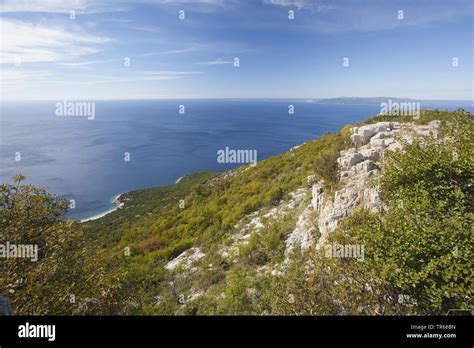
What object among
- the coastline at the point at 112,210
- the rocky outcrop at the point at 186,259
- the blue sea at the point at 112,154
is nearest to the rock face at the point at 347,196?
the rocky outcrop at the point at 186,259

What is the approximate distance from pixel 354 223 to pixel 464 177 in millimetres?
2996

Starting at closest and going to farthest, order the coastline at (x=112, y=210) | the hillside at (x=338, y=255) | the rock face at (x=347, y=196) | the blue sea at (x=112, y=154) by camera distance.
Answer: the hillside at (x=338, y=255)
the rock face at (x=347, y=196)
the coastline at (x=112, y=210)
the blue sea at (x=112, y=154)

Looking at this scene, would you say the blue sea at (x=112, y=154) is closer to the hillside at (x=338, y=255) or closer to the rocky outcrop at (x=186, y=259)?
the rocky outcrop at (x=186, y=259)

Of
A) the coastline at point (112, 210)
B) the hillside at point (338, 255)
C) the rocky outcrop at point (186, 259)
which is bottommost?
the coastline at point (112, 210)

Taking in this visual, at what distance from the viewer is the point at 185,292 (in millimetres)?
10281

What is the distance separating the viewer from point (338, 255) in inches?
238

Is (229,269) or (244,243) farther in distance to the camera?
(244,243)

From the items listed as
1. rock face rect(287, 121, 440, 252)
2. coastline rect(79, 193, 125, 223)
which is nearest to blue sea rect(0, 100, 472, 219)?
coastline rect(79, 193, 125, 223)

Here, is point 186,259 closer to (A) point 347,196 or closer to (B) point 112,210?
(A) point 347,196

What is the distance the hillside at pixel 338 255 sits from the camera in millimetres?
4859

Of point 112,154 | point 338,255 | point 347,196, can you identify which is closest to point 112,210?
point 112,154

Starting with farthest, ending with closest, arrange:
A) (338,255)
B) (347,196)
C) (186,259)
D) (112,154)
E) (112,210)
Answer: (112,154) → (112,210) → (186,259) → (347,196) → (338,255)
